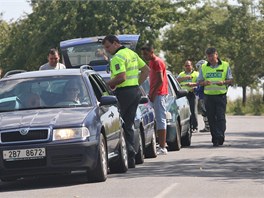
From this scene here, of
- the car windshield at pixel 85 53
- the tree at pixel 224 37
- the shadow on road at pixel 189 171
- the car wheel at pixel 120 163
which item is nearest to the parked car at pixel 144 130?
the shadow on road at pixel 189 171

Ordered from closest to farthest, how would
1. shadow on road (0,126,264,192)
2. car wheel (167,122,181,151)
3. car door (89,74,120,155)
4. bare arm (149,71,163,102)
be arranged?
shadow on road (0,126,264,192) → car door (89,74,120,155) → bare arm (149,71,163,102) → car wheel (167,122,181,151)

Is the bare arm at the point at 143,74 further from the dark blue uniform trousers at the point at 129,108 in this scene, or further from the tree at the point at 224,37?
the tree at the point at 224,37

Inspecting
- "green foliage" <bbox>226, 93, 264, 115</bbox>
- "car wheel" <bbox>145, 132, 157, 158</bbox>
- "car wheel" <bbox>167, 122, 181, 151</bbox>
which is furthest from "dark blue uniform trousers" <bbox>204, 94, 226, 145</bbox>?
"green foliage" <bbox>226, 93, 264, 115</bbox>

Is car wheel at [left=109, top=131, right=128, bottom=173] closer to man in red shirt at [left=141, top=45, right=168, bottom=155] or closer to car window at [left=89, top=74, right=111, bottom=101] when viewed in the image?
car window at [left=89, top=74, right=111, bottom=101]

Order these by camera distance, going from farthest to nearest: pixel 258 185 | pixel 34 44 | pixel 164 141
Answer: pixel 34 44
pixel 164 141
pixel 258 185

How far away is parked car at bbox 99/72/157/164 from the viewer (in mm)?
16719

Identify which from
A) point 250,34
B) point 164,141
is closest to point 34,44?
point 250,34

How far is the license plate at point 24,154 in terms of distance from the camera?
513 inches

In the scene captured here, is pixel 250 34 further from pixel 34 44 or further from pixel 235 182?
pixel 235 182

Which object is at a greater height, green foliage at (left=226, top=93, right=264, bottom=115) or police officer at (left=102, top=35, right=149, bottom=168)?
police officer at (left=102, top=35, right=149, bottom=168)

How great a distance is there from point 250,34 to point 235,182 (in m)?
57.4

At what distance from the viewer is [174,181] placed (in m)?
13.5

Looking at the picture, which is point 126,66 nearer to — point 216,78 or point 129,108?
point 129,108

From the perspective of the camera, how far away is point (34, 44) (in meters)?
63.5
